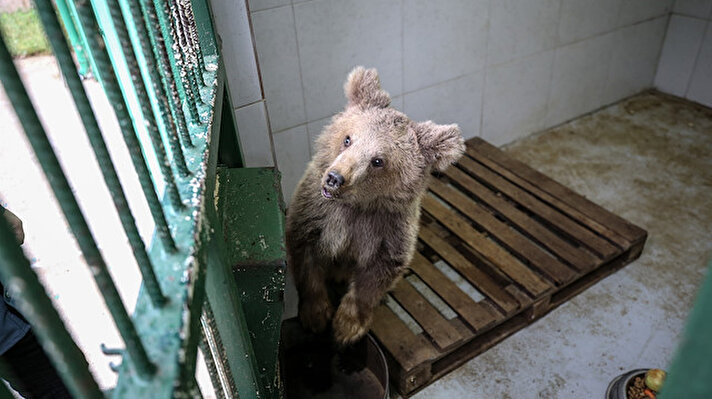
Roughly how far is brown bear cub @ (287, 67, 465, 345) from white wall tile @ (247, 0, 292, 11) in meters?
1.05

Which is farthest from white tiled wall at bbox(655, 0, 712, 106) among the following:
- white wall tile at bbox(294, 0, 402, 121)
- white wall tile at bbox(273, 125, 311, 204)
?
white wall tile at bbox(273, 125, 311, 204)

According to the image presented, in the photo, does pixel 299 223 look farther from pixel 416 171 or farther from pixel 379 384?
pixel 379 384

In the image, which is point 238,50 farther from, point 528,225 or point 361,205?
point 528,225

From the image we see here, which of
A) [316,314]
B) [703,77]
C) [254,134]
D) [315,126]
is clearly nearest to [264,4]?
[254,134]

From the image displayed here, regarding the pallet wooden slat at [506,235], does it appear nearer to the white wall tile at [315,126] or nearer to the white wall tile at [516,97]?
the white wall tile at [315,126]

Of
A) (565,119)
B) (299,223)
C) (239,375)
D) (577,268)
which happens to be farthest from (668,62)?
(239,375)

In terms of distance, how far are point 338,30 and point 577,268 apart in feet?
7.84

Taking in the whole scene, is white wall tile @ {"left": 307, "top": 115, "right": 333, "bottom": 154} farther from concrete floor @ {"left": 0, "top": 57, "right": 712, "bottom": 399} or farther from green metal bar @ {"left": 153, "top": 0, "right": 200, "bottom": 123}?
green metal bar @ {"left": 153, "top": 0, "right": 200, "bottom": 123}

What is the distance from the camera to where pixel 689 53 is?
5.58 metres

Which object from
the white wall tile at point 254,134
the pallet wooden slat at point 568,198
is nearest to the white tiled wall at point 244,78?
the white wall tile at point 254,134

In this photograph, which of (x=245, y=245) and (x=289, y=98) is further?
(x=289, y=98)

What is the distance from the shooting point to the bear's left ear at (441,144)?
2.33 m

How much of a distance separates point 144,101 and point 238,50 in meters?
2.10

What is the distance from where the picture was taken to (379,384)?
264cm
